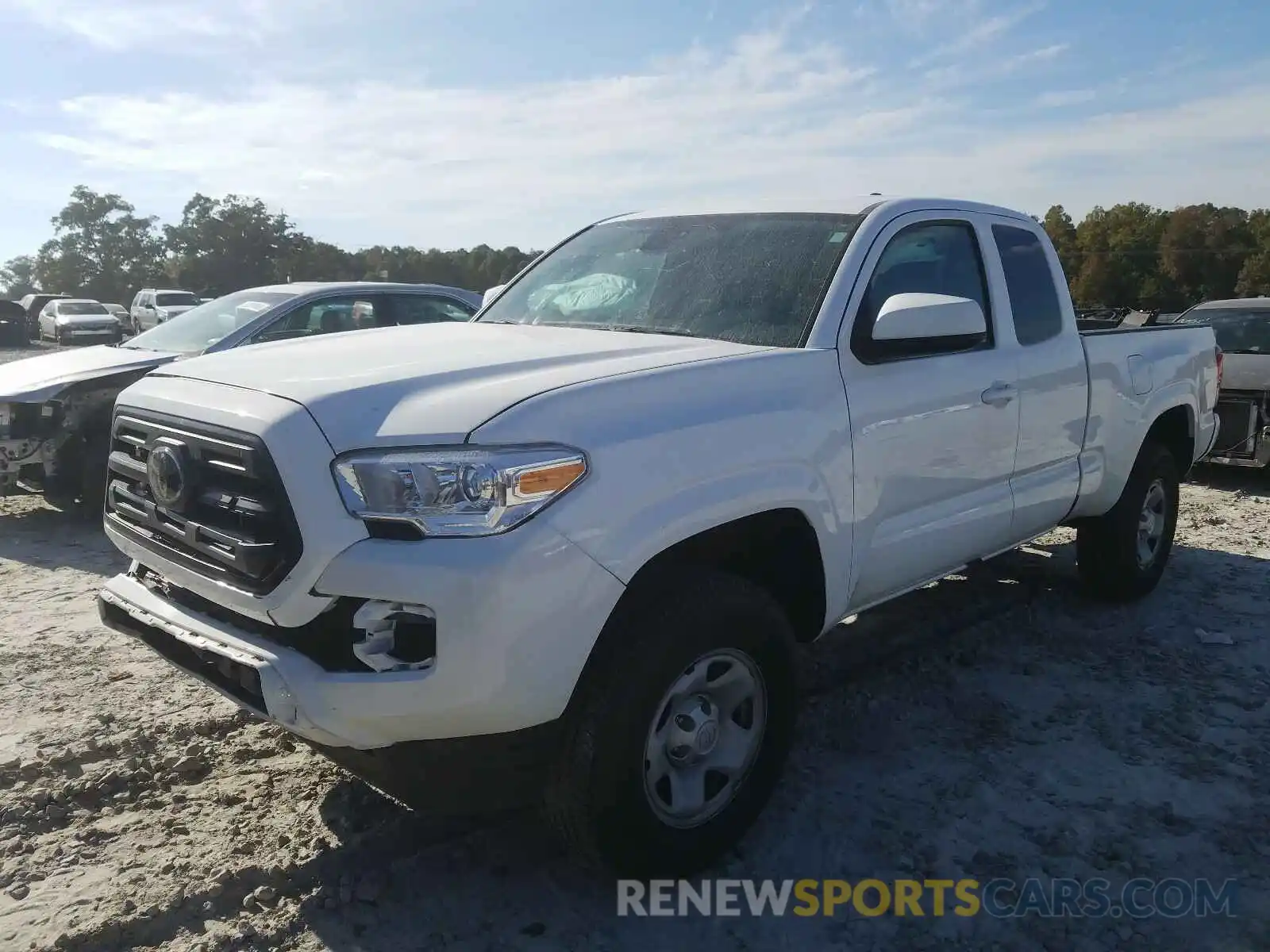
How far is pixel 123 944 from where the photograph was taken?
261 cm

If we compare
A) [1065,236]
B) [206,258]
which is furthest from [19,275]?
[1065,236]

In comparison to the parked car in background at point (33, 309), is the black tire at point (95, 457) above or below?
below

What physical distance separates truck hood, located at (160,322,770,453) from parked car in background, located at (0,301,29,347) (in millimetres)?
34619

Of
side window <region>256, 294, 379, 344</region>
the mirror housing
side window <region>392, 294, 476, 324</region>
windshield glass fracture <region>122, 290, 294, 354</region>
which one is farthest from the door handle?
windshield glass fracture <region>122, 290, 294, 354</region>

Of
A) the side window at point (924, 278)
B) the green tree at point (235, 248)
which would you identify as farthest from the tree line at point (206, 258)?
the side window at point (924, 278)

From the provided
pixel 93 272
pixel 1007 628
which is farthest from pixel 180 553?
pixel 93 272

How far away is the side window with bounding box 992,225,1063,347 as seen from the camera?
14.1 ft

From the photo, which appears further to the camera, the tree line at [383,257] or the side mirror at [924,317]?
the tree line at [383,257]

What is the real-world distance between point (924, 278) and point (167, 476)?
273 centimetres

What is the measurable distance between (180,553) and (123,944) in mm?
1014

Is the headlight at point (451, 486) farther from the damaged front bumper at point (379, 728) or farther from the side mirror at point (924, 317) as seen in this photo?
the side mirror at point (924, 317)

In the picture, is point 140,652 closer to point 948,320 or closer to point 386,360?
point 386,360

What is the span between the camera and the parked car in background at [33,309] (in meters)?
37.2

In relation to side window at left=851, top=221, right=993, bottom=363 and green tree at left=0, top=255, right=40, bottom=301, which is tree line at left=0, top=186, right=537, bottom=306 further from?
side window at left=851, top=221, right=993, bottom=363
